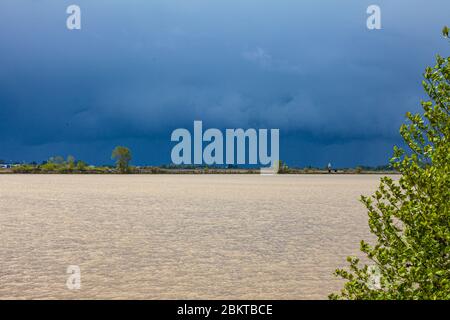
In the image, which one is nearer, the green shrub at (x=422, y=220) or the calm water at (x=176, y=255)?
the green shrub at (x=422, y=220)

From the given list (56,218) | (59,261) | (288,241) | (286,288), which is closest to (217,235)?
(288,241)

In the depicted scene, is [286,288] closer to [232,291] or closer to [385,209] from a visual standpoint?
[232,291]

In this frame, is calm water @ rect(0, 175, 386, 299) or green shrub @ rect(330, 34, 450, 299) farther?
calm water @ rect(0, 175, 386, 299)

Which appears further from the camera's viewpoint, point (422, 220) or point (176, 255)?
point (176, 255)

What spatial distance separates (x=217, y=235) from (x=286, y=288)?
38.9ft

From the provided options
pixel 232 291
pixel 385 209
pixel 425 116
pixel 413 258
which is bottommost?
pixel 232 291

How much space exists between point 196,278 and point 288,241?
364 inches

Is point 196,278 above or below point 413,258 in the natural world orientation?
below

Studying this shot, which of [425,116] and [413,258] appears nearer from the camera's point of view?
[413,258]

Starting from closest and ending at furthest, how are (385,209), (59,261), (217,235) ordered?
(385,209), (59,261), (217,235)
